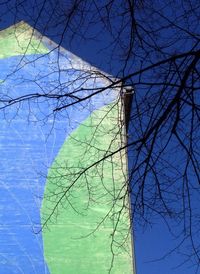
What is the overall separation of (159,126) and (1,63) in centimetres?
728

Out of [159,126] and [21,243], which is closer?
[159,126]

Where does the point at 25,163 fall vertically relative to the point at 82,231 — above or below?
above

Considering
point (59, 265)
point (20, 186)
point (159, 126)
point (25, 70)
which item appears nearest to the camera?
point (159, 126)

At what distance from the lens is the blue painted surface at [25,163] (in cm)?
919

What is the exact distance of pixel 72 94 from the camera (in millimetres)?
4758

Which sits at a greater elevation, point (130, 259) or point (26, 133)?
point (26, 133)

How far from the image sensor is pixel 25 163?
1020 cm

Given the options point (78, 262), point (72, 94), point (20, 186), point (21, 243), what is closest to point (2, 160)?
point (20, 186)

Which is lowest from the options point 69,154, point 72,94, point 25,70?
point 72,94

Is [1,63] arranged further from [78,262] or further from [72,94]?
[72,94]

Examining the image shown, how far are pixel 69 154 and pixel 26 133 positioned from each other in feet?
2.95

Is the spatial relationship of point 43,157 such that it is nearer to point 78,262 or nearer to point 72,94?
point 78,262

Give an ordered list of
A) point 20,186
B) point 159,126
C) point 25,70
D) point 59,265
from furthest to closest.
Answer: point 25,70, point 20,186, point 59,265, point 159,126

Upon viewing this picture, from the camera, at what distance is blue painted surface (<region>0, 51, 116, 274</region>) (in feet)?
30.1
